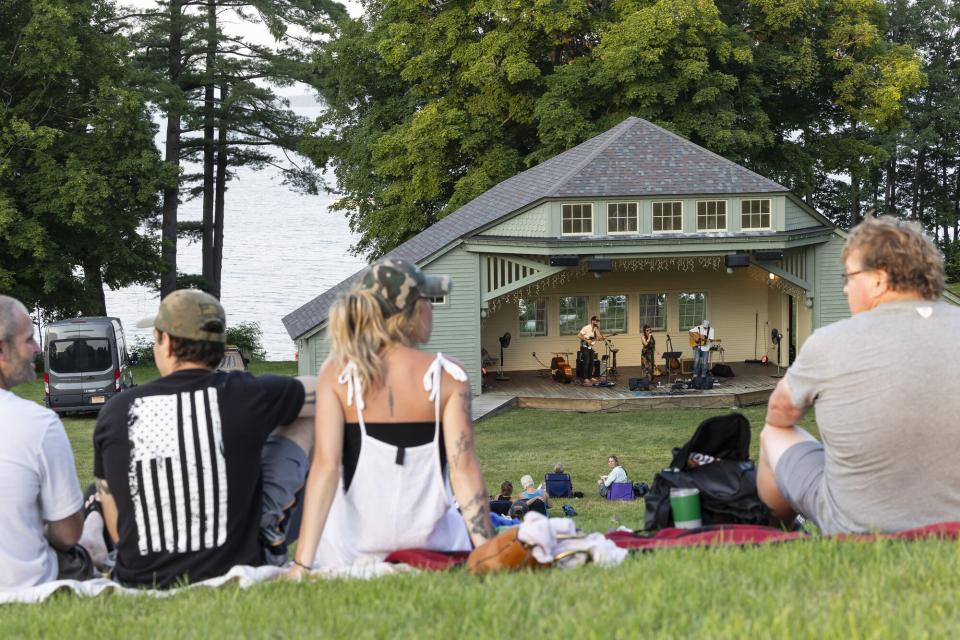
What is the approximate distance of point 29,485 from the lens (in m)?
4.28

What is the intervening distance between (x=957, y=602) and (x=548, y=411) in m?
22.6

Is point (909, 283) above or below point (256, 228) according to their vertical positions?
below

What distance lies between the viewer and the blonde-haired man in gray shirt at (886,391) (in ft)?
13.8

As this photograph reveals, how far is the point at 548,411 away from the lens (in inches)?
1030

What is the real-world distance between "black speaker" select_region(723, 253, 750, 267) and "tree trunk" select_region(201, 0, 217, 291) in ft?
75.5

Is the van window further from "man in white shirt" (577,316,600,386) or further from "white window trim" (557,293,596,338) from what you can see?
"man in white shirt" (577,316,600,386)

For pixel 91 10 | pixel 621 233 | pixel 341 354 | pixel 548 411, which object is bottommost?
pixel 548 411

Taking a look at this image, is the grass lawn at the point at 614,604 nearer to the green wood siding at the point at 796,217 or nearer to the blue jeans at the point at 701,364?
the blue jeans at the point at 701,364

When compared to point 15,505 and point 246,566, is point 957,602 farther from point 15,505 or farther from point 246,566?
point 15,505

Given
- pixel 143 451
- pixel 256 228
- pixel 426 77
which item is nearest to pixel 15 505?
pixel 143 451

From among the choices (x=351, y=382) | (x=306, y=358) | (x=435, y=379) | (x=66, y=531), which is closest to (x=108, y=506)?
(x=66, y=531)

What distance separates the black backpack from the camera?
5074 mm

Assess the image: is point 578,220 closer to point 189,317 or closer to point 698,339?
point 698,339

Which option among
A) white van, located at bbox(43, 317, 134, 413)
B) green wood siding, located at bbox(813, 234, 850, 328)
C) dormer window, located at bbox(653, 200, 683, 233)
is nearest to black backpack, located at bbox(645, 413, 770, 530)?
dormer window, located at bbox(653, 200, 683, 233)
